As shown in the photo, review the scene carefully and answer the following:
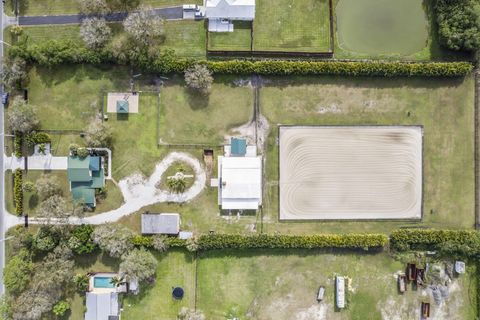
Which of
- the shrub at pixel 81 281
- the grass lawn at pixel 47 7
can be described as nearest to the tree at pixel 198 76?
the grass lawn at pixel 47 7

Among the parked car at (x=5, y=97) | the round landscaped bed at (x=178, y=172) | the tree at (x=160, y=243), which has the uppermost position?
the parked car at (x=5, y=97)

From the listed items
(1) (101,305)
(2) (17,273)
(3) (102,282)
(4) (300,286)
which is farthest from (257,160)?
(2) (17,273)

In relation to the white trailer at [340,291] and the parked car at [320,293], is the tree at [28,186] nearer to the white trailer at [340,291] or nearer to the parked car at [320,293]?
the parked car at [320,293]

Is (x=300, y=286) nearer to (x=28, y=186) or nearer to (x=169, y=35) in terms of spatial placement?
(x=169, y=35)

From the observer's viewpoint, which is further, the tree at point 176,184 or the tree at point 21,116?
the tree at point 176,184

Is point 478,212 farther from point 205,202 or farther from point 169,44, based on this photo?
point 169,44

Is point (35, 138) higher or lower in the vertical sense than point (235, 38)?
lower
